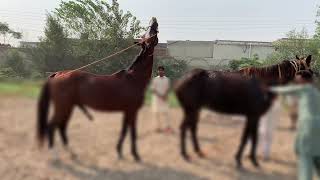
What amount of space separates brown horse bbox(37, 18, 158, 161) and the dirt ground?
0.14 ft

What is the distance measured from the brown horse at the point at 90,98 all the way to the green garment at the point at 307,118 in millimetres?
826

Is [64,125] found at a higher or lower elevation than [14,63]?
Answer: lower

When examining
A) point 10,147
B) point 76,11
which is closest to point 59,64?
point 76,11

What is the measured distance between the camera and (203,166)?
2.77 metres

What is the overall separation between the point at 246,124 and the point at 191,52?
2956 centimetres

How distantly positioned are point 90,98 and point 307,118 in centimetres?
125

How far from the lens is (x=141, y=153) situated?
2842 mm

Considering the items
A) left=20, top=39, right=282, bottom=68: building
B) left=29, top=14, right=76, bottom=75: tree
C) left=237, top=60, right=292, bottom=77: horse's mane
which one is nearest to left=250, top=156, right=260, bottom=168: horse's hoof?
left=237, top=60, right=292, bottom=77: horse's mane

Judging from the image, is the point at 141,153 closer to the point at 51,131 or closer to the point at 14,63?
the point at 51,131

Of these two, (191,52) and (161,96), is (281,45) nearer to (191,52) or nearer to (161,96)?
(191,52)

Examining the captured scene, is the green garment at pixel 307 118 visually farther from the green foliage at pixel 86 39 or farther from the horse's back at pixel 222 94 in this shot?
the green foliage at pixel 86 39

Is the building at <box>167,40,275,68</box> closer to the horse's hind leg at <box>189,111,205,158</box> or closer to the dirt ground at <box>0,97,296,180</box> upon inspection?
the dirt ground at <box>0,97,296,180</box>

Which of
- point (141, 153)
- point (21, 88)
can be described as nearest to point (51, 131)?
point (21, 88)

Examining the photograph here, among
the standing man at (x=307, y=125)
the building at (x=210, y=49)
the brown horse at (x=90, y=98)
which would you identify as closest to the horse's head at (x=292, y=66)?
the standing man at (x=307, y=125)
